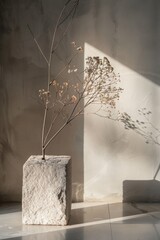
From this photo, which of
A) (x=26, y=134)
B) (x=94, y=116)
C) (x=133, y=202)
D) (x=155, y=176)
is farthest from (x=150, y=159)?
(x=26, y=134)

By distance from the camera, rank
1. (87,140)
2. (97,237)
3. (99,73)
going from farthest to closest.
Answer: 1. (87,140)
2. (99,73)
3. (97,237)

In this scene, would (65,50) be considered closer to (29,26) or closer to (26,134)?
(29,26)

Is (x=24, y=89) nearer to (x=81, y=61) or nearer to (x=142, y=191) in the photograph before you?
(x=81, y=61)

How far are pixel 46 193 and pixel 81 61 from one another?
4.84 ft

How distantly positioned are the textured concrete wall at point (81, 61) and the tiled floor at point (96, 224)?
0.31 meters

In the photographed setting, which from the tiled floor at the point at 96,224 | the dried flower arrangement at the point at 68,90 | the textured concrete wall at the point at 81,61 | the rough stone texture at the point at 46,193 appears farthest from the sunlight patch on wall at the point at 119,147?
the rough stone texture at the point at 46,193

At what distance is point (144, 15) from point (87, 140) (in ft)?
4.57

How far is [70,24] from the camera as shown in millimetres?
4059

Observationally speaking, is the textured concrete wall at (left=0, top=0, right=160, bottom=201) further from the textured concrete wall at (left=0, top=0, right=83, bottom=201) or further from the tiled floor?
the tiled floor

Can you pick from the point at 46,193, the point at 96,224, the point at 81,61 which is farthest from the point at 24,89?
the point at 96,224

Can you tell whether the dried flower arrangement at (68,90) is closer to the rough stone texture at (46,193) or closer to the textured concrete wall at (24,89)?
the textured concrete wall at (24,89)

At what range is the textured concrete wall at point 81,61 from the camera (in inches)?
159

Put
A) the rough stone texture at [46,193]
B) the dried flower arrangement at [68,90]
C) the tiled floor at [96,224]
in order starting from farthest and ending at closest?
the dried flower arrangement at [68,90] < the rough stone texture at [46,193] < the tiled floor at [96,224]

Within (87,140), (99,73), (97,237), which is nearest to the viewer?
(97,237)
